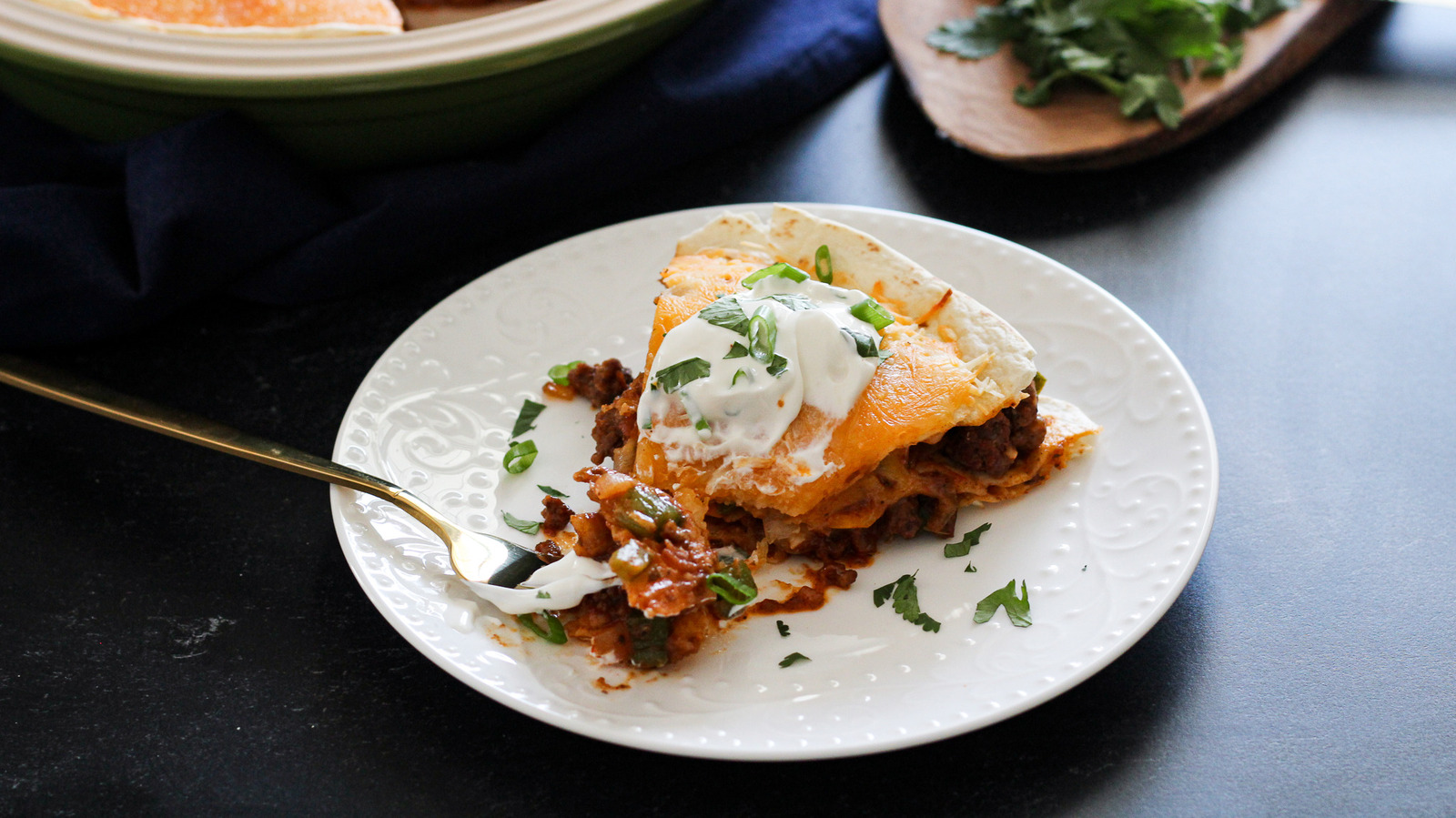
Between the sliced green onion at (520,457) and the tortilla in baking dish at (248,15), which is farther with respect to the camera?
the tortilla in baking dish at (248,15)

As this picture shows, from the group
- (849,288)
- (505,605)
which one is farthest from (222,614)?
(849,288)

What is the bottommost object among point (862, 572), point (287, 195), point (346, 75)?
point (862, 572)

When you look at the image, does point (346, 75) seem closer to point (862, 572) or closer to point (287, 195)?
point (287, 195)

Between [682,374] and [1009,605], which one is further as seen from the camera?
[682,374]

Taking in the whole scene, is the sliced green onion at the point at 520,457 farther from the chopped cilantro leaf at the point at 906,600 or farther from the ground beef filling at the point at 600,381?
the chopped cilantro leaf at the point at 906,600

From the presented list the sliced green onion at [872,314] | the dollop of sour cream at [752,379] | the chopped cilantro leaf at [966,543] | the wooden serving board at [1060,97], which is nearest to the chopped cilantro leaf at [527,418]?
the dollop of sour cream at [752,379]

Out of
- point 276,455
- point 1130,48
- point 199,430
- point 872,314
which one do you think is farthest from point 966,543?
point 1130,48

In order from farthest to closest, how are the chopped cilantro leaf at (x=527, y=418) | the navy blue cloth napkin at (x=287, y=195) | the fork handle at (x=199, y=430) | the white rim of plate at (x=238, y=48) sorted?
1. the navy blue cloth napkin at (x=287, y=195)
2. the white rim of plate at (x=238, y=48)
3. the chopped cilantro leaf at (x=527, y=418)
4. the fork handle at (x=199, y=430)
